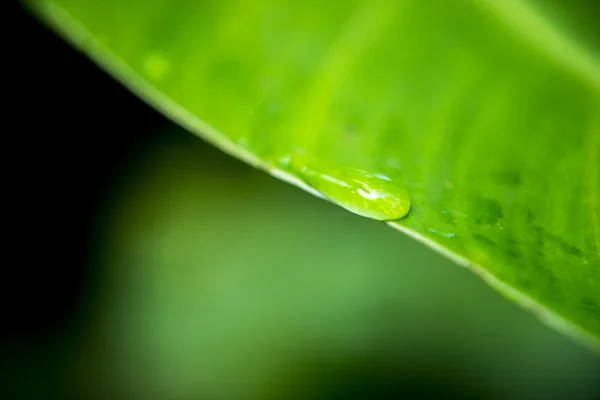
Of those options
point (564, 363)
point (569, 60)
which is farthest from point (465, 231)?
point (564, 363)

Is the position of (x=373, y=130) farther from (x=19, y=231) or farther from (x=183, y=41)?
(x=19, y=231)

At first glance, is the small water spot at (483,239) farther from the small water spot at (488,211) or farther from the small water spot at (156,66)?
the small water spot at (156,66)

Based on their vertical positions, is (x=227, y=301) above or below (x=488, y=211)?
below

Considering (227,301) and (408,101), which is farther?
(227,301)

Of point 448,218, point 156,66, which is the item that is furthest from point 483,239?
point 156,66

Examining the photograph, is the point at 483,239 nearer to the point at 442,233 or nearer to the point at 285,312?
the point at 442,233

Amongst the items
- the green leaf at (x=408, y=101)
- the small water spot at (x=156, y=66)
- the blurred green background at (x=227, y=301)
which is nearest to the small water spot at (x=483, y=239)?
the green leaf at (x=408, y=101)
